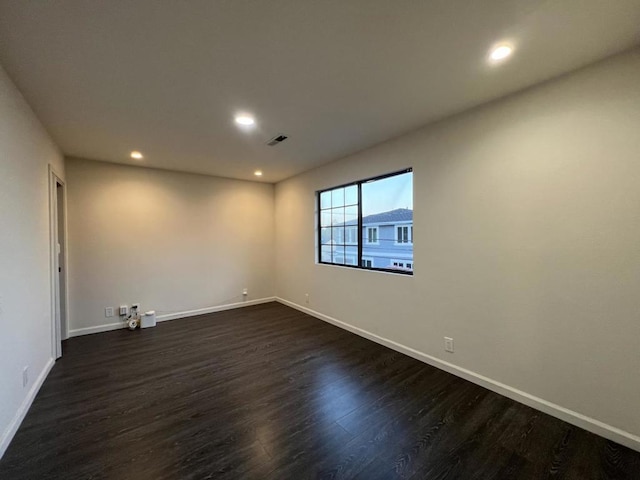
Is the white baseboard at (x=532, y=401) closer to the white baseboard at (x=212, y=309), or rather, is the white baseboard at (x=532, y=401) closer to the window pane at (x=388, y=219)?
the window pane at (x=388, y=219)

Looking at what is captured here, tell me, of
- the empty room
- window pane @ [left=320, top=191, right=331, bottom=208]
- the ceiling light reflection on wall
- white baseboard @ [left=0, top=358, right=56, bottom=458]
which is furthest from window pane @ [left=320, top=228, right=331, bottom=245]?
white baseboard @ [left=0, top=358, right=56, bottom=458]

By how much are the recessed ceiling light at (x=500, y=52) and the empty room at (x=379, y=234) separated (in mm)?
11

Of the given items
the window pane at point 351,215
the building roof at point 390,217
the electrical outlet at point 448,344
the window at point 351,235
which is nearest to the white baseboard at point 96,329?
the window at point 351,235

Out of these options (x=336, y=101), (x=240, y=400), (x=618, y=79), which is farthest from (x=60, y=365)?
(x=618, y=79)

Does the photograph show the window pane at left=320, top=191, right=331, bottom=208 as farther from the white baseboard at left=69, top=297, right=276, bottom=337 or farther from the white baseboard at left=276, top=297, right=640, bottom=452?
the white baseboard at left=69, top=297, right=276, bottom=337

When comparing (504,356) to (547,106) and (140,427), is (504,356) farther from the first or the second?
(140,427)

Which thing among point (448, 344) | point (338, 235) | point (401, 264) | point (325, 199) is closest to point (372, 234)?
point (401, 264)

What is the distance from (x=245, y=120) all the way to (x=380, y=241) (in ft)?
7.22

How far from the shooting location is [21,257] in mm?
2115

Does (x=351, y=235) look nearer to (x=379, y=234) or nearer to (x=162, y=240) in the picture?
(x=379, y=234)

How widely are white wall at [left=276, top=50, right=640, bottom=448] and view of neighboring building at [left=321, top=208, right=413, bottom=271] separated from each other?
0.73 feet

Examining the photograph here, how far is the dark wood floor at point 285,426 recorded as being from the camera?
5.15 feet

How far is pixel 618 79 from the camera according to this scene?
1.76 metres

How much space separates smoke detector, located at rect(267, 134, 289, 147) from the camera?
307 cm
